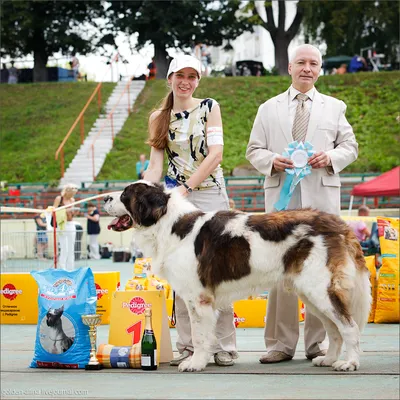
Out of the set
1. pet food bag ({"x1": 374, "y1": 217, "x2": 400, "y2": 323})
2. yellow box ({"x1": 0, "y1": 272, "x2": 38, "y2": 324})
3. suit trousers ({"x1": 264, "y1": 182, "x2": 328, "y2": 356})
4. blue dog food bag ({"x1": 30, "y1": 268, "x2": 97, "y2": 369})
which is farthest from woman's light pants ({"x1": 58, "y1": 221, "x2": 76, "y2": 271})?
suit trousers ({"x1": 264, "y1": 182, "x2": 328, "y2": 356})

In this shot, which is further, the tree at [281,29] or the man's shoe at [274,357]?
the tree at [281,29]

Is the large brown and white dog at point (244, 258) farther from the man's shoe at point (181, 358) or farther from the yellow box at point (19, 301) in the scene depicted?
the yellow box at point (19, 301)

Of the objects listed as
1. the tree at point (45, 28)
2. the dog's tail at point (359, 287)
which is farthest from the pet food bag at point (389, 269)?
the tree at point (45, 28)

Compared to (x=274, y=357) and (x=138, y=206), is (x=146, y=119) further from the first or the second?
(x=138, y=206)

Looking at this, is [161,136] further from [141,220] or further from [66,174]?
[66,174]

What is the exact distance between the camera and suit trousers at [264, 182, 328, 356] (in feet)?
20.7

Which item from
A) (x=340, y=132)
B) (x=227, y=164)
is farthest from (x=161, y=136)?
(x=227, y=164)

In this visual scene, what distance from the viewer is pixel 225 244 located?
18.9 feet

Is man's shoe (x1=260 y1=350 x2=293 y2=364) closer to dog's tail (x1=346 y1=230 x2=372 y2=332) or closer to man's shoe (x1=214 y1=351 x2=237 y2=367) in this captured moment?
man's shoe (x1=214 y1=351 x2=237 y2=367)

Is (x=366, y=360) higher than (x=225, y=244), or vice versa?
(x=225, y=244)

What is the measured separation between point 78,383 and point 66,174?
986 inches

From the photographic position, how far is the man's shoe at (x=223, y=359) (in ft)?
20.2

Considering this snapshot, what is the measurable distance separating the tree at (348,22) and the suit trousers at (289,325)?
3491 cm

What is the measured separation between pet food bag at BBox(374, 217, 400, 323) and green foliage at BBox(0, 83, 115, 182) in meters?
22.7
